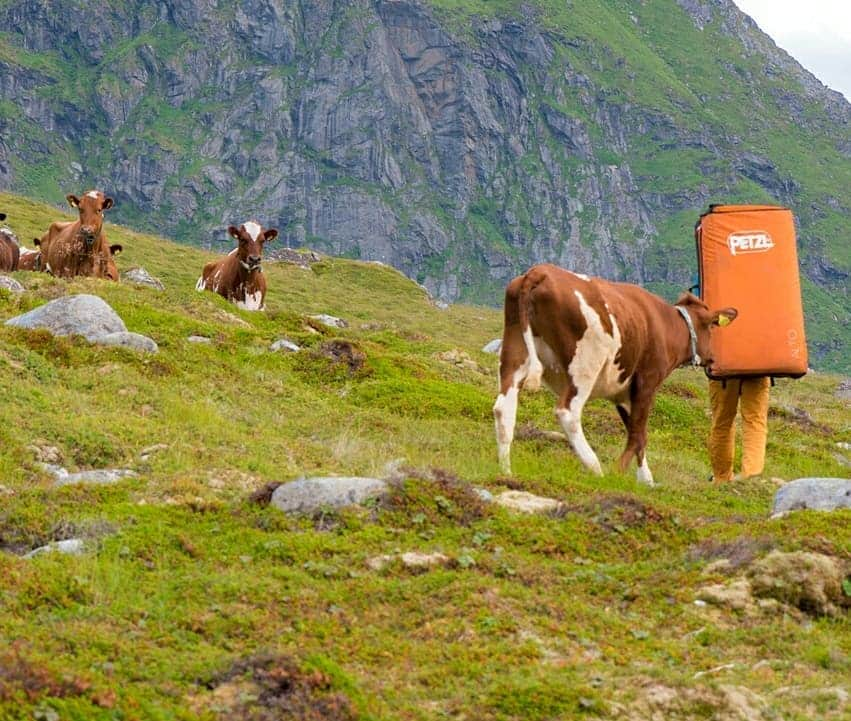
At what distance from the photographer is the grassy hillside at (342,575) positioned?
22.5ft

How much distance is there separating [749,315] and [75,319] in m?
10.7

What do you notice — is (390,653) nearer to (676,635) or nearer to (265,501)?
(676,635)

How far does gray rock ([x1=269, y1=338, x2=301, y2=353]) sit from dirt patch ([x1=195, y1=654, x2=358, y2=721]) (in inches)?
589

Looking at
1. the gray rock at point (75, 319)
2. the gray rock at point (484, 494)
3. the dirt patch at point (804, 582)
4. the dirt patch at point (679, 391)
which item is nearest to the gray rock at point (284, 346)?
the gray rock at point (75, 319)

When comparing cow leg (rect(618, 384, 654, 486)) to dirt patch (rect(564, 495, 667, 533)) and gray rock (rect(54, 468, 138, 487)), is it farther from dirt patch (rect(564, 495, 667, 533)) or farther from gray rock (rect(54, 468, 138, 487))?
gray rock (rect(54, 468, 138, 487))

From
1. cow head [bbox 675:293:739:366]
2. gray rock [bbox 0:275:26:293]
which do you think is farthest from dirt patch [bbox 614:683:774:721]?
gray rock [bbox 0:275:26:293]

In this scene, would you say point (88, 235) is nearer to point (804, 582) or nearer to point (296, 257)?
point (804, 582)

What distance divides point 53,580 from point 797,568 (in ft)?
18.5

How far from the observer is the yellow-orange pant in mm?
17375

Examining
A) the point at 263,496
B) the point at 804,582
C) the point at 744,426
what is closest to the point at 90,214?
the point at 744,426

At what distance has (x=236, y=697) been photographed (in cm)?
664

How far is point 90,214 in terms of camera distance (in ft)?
91.4

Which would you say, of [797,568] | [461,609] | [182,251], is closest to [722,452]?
[797,568]

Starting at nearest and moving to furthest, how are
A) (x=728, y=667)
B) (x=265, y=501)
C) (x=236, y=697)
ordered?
1. (x=236, y=697)
2. (x=728, y=667)
3. (x=265, y=501)
